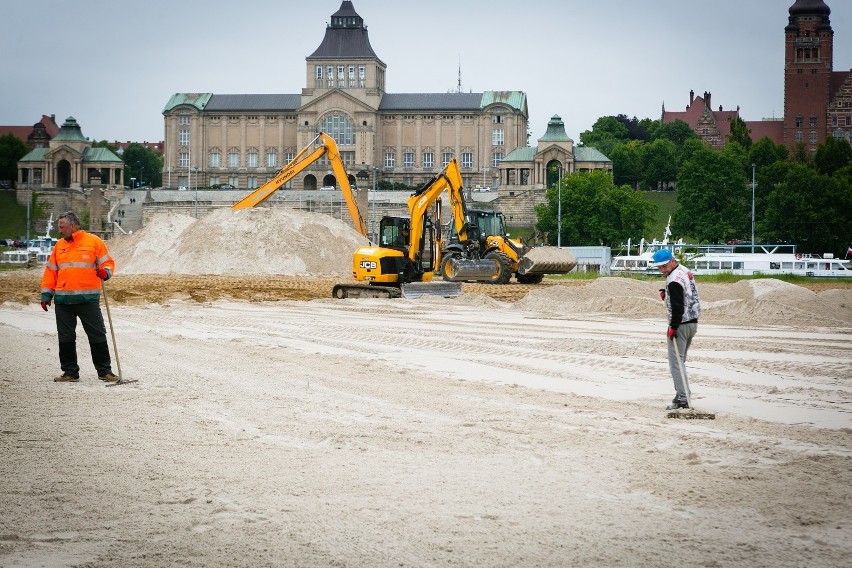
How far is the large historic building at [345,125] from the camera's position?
433ft

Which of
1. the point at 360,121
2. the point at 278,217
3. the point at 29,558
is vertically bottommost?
the point at 29,558

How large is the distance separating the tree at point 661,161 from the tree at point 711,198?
38.1 meters

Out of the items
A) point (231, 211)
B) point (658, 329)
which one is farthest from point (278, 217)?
point (658, 329)

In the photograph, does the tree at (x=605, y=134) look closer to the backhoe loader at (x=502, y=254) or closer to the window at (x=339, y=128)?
the window at (x=339, y=128)

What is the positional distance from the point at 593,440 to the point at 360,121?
122385mm

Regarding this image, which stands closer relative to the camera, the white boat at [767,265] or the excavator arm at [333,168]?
the excavator arm at [333,168]

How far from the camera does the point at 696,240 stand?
93.2 m

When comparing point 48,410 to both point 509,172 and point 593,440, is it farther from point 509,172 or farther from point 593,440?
point 509,172

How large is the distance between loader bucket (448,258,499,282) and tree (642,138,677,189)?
9622cm

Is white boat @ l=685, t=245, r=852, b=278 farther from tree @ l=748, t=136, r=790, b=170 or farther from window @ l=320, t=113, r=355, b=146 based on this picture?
window @ l=320, t=113, r=355, b=146

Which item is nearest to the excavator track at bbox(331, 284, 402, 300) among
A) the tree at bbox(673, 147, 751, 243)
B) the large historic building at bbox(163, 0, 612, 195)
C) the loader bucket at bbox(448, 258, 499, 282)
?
the loader bucket at bbox(448, 258, 499, 282)

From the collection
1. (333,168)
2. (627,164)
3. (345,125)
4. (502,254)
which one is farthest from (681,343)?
(627,164)

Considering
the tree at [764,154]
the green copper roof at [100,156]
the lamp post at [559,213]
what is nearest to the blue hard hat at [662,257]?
the lamp post at [559,213]

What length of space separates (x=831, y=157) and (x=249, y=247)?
192ft
